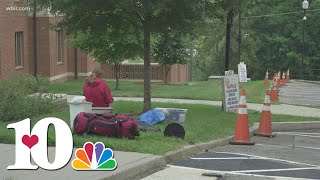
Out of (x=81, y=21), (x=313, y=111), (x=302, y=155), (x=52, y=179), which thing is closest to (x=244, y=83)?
(x=313, y=111)

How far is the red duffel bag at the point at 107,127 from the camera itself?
9.21 metres

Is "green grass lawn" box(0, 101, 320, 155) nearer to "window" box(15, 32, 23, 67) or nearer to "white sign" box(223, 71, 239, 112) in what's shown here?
"white sign" box(223, 71, 239, 112)

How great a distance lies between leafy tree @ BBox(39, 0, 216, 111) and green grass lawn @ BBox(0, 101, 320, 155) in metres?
1.71

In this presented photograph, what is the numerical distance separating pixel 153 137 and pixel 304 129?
20.4ft

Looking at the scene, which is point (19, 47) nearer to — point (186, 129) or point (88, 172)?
point (186, 129)

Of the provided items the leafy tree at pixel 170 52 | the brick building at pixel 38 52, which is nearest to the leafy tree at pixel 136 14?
the brick building at pixel 38 52

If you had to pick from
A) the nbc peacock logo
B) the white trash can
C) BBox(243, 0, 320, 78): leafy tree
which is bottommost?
the nbc peacock logo

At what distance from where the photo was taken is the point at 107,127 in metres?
9.22

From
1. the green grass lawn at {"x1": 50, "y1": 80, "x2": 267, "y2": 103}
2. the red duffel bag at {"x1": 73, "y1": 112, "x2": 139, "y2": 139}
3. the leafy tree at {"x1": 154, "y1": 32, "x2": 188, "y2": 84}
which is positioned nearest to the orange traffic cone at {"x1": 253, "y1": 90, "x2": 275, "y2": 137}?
the red duffel bag at {"x1": 73, "y1": 112, "x2": 139, "y2": 139}

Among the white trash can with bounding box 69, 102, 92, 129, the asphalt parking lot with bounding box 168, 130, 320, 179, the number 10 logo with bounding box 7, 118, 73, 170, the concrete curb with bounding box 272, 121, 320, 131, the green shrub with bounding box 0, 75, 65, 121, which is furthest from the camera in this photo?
the concrete curb with bounding box 272, 121, 320, 131

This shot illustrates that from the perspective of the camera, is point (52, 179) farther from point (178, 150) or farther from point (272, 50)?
point (272, 50)

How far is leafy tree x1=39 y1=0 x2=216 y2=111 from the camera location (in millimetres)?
11992

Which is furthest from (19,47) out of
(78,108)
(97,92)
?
(78,108)

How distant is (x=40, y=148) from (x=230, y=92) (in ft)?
28.9
